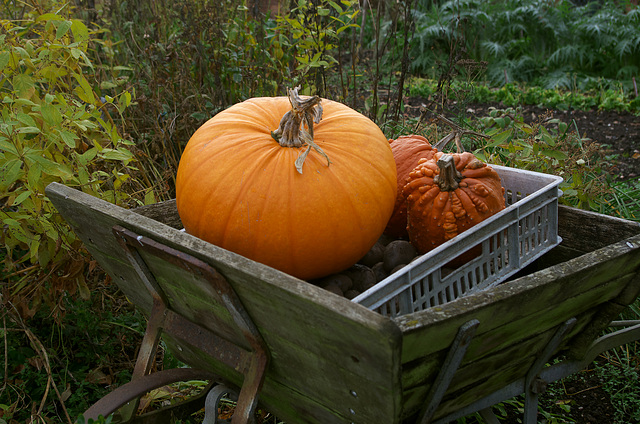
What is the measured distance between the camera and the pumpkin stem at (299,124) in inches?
58.7

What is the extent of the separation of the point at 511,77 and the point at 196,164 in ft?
22.9

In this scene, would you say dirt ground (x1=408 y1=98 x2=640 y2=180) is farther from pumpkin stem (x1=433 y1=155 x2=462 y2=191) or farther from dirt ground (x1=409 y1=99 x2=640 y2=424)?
pumpkin stem (x1=433 y1=155 x2=462 y2=191)

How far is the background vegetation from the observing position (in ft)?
6.66

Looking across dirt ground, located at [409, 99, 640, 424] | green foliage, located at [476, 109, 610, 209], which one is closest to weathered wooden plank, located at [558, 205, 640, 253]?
green foliage, located at [476, 109, 610, 209]

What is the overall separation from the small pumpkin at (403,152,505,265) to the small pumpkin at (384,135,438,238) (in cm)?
16

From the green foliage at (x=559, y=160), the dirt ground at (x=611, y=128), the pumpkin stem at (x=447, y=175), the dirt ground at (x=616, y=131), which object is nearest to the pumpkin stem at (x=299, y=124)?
the pumpkin stem at (x=447, y=175)

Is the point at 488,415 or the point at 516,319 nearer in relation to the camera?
the point at 516,319

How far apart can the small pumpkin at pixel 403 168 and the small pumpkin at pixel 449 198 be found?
0.53ft

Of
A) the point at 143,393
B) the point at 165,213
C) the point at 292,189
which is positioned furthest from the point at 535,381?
the point at 165,213

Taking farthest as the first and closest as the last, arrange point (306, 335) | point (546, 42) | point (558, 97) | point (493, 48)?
1. point (546, 42)
2. point (493, 48)
3. point (558, 97)
4. point (306, 335)

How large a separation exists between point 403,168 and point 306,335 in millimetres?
1011

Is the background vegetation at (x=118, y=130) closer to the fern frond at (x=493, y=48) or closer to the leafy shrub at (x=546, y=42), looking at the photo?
the leafy shrub at (x=546, y=42)

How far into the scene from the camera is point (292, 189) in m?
1.50

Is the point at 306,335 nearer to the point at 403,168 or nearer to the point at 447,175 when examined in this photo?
the point at 447,175
